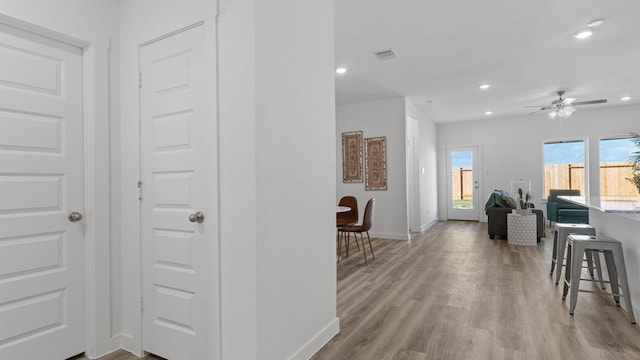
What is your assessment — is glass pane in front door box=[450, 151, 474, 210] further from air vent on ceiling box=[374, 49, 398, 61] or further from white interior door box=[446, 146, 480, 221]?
air vent on ceiling box=[374, 49, 398, 61]

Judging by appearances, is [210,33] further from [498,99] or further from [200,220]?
[498,99]

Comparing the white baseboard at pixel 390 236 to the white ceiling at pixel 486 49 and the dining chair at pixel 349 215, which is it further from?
the white ceiling at pixel 486 49

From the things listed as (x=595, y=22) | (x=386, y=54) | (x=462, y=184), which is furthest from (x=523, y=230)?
(x=386, y=54)

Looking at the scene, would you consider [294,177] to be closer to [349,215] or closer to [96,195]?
[96,195]

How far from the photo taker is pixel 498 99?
661 cm

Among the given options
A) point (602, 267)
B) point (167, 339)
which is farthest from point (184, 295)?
point (602, 267)

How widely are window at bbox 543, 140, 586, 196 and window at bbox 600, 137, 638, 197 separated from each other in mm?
376

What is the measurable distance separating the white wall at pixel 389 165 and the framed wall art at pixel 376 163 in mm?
80

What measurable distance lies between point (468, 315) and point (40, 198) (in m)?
3.22

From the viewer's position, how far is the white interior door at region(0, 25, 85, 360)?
1.88 m

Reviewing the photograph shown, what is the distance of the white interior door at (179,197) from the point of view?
6.34 ft

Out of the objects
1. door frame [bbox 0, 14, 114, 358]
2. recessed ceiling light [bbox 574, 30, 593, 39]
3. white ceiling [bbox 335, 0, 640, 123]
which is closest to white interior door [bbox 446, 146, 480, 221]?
white ceiling [bbox 335, 0, 640, 123]

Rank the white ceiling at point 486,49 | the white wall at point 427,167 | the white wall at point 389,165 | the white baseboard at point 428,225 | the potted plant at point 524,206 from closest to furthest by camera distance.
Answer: the white ceiling at point 486,49 → the potted plant at point 524,206 → the white wall at point 389,165 → the white baseboard at point 428,225 → the white wall at point 427,167

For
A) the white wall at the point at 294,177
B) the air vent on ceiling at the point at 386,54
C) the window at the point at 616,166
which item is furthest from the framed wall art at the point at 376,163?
the window at the point at 616,166
